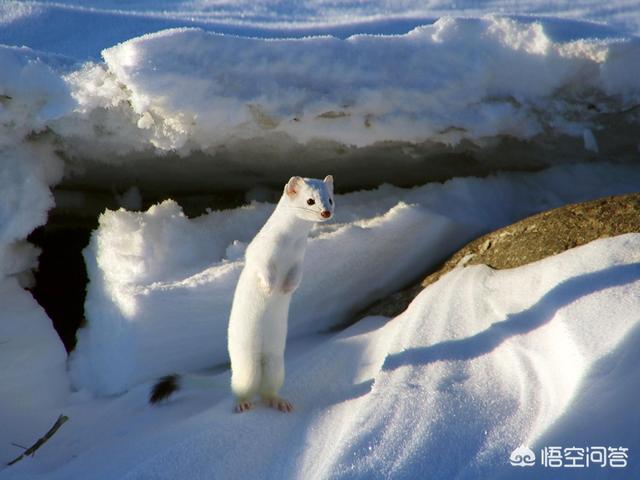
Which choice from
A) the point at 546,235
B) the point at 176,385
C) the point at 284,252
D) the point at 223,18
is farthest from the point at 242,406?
the point at 223,18

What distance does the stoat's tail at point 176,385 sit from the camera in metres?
2.57

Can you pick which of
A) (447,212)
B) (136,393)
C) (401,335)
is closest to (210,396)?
(136,393)

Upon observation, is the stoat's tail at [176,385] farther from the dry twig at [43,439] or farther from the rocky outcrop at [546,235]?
the rocky outcrop at [546,235]

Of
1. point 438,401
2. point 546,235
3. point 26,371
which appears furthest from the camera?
point 26,371

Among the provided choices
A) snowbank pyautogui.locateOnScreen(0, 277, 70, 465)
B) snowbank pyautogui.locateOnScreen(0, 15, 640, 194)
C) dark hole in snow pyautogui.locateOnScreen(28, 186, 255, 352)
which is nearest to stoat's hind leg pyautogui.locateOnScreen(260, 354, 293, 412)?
snowbank pyautogui.locateOnScreen(0, 277, 70, 465)

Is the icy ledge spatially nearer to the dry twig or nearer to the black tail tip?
the black tail tip

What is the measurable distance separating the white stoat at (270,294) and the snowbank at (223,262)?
0.50m

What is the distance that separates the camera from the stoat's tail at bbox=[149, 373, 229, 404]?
2.57 m

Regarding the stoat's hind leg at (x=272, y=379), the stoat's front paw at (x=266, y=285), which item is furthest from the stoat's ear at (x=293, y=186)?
the stoat's hind leg at (x=272, y=379)

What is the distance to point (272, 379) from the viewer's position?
240cm

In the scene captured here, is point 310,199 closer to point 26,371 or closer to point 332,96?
point 332,96

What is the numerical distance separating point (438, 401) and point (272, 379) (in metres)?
0.51

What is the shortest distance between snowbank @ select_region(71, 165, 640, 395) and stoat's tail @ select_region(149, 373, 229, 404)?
245 mm

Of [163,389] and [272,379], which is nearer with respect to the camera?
[272,379]
